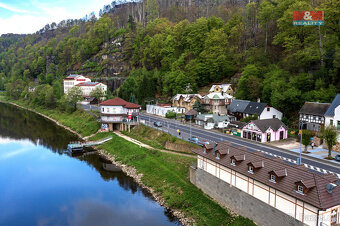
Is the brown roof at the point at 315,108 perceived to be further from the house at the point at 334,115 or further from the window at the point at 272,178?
the window at the point at 272,178

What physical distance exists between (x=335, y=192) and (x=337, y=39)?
1532 inches

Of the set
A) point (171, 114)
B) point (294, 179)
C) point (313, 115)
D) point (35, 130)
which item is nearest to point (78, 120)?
point (35, 130)

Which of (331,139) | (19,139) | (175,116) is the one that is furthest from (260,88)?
(19,139)

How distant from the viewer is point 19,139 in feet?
191

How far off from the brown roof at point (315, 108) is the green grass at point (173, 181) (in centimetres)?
2089

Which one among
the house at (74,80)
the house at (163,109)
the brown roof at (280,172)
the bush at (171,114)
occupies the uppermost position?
the house at (74,80)

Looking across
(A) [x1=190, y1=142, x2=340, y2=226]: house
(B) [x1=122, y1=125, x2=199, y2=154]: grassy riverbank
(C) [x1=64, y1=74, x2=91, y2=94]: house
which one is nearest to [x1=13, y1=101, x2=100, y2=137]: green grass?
(B) [x1=122, y1=125, x2=199, y2=154]: grassy riverbank

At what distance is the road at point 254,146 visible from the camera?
2886cm

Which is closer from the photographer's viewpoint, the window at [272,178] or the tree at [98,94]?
the window at [272,178]

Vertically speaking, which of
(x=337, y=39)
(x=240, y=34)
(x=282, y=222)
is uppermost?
(x=240, y=34)

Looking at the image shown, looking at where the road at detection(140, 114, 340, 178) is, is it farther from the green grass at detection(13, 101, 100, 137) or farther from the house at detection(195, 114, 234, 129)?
the green grass at detection(13, 101, 100, 137)

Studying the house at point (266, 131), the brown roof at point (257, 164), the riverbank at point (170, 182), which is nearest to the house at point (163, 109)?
the riverbank at point (170, 182)

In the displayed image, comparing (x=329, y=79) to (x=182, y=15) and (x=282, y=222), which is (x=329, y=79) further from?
(x=182, y=15)

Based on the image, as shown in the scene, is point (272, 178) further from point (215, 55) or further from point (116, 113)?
point (215, 55)
